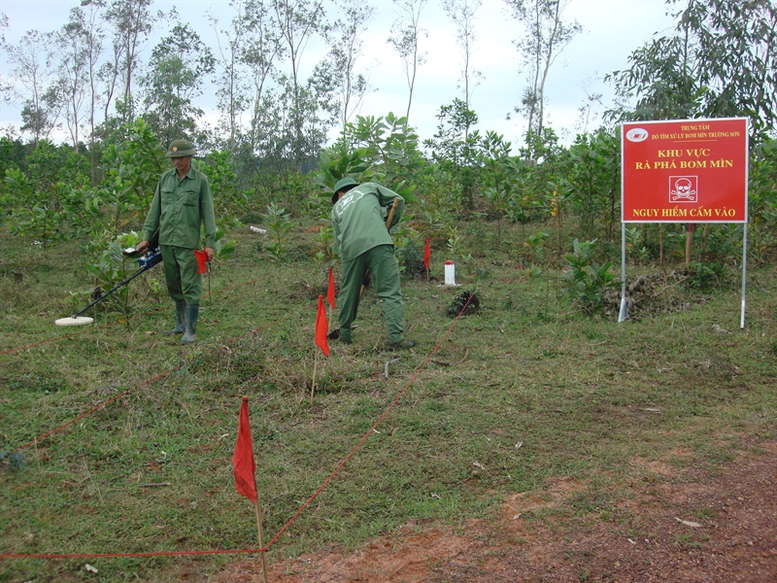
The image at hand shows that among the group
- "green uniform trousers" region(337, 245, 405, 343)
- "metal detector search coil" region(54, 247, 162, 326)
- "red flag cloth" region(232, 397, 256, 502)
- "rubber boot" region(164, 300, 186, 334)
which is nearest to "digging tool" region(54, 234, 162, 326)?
"metal detector search coil" region(54, 247, 162, 326)

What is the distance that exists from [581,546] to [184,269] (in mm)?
4437

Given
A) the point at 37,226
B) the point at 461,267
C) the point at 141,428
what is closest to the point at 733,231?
the point at 461,267

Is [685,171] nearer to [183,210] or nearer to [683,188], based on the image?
[683,188]

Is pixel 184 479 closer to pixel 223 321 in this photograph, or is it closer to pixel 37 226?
pixel 223 321

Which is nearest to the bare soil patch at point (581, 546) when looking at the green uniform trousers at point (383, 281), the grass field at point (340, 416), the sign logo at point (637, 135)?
the grass field at point (340, 416)

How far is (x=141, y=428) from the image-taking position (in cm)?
416

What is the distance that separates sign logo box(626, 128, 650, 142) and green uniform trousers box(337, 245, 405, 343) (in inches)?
116

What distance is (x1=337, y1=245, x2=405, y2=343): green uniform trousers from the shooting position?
19.2 feet

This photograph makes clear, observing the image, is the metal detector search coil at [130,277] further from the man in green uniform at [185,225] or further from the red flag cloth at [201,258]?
the red flag cloth at [201,258]

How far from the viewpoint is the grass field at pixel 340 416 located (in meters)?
3.11

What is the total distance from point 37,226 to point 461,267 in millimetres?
6764

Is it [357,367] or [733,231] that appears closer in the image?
[357,367]

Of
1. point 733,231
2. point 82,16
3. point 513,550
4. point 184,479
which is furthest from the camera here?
point 82,16

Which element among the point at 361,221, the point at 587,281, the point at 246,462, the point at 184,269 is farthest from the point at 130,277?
the point at 587,281
